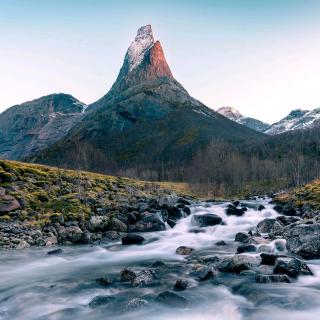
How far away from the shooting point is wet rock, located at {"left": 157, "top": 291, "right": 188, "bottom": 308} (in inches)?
765

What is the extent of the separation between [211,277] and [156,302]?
5.21 metres

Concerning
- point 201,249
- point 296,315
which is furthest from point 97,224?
point 296,315

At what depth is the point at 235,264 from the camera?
2462 centimetres

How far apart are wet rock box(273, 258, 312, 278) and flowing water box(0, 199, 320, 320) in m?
0.45

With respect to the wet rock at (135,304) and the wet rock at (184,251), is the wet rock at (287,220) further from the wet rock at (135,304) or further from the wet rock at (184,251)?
the wet rock at (135,304)

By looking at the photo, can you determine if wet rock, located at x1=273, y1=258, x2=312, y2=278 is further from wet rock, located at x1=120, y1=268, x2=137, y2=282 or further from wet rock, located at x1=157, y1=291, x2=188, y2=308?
wet rock, located at x1=120, y1=268, x2=137, y2=282

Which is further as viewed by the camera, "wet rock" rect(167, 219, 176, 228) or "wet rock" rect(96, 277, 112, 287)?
"wet rock" rect(167, 219, 176, 228)

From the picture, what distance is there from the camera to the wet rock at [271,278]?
21.8 meters

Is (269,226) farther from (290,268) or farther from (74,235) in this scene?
(74,235)

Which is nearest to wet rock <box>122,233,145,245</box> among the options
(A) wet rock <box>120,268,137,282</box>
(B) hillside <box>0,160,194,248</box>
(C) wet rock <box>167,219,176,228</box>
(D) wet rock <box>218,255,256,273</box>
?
(B) hillside <box>0,160,194,248</box>

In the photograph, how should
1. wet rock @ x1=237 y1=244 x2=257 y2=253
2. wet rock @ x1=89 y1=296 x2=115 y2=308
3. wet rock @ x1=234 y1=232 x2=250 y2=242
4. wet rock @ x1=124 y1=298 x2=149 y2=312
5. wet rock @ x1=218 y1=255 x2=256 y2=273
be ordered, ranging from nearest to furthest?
1. wet rock @ x1=124 y1=298 x2=149 y2=312
2. wet rock @ x1=89 y1=296 x2=115 y2=308
3. wet rock @ x1=218 y1=255 x2=256 y2=273
4. wet rock @ x1=237 y1=244 x2=257 y2=253
5. wet rock @ x1=234 y1=232 x2=250 y2=242

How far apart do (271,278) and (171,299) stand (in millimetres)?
6255

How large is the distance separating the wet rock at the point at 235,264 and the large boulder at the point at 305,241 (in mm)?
4990

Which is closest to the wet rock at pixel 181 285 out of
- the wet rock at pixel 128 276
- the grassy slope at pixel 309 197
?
the wet rock at pixel 128 276
